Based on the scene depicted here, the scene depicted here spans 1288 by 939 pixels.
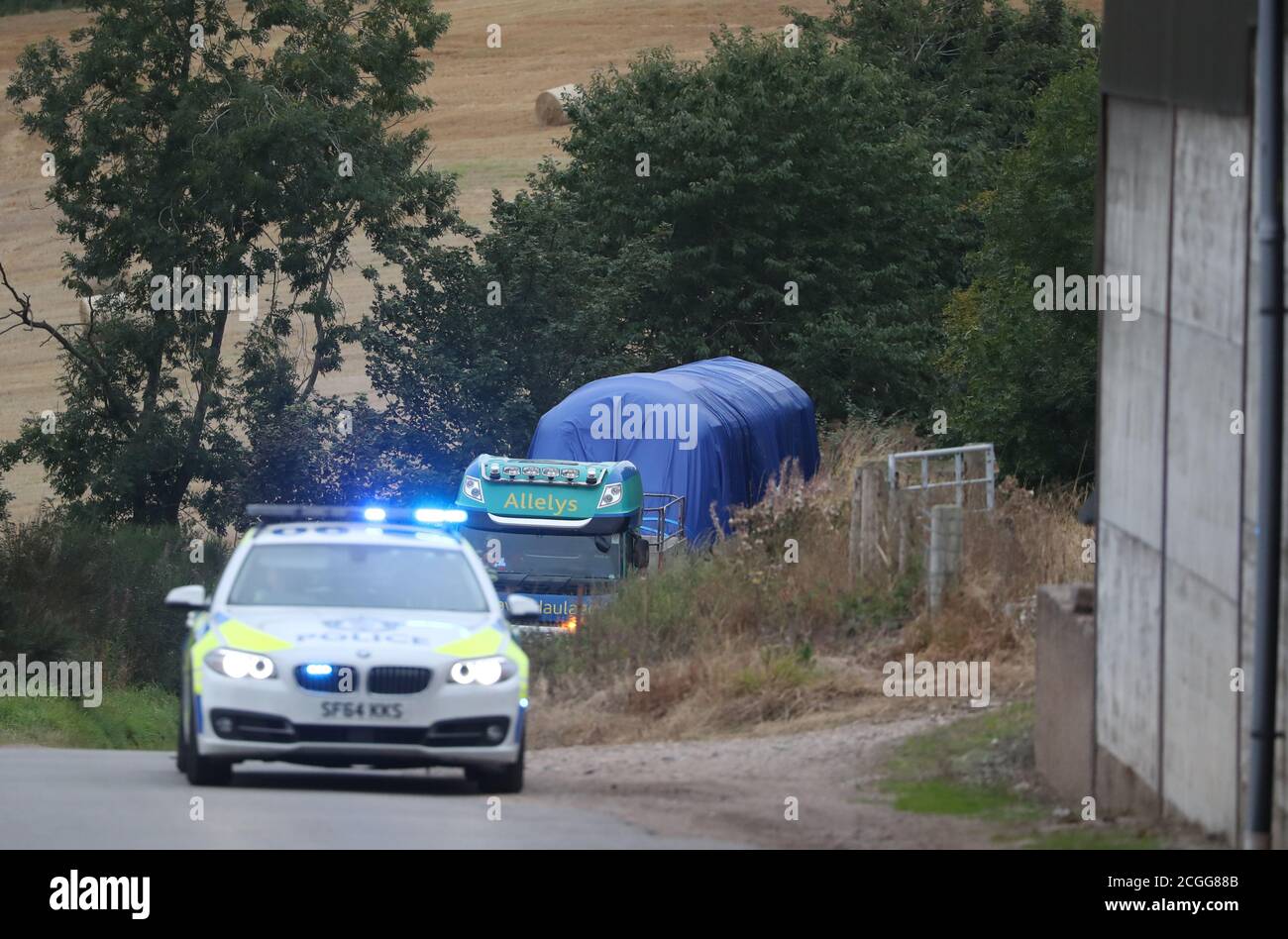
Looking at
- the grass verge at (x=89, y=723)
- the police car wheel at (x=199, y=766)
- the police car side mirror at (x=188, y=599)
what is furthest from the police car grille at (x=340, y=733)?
the grass verge at (x=89, y=723)

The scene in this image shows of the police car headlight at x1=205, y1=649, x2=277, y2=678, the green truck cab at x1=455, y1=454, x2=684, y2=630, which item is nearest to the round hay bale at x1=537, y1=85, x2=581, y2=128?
the green truck cab at x1=455, y1=454, x2=684, y2=630

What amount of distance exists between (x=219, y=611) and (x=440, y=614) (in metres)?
1.30

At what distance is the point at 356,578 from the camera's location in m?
12.6

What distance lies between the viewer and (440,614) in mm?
12297

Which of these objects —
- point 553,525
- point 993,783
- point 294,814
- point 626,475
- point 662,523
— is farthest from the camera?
point 662,523

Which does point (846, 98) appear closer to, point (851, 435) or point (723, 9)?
point (851, 435)

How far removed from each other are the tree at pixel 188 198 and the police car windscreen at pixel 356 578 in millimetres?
26706

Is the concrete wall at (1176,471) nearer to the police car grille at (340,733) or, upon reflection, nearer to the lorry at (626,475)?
the police car grille at (340,733)

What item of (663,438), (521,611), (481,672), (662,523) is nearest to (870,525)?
(662,523)

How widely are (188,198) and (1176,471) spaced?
31.9 m

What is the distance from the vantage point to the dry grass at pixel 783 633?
56.4 feet

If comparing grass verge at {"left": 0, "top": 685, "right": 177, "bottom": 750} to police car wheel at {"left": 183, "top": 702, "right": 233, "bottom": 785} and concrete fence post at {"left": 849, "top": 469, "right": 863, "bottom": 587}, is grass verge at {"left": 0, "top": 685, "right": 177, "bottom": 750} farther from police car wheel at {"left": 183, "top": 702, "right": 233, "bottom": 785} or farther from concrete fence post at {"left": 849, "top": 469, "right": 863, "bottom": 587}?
police car wheel at {"left": 183, "top": 702, "right": 233, "bottom": 785}

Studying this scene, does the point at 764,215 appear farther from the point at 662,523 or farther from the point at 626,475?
the point at 626,475

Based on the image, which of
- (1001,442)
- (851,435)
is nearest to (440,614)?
(851,435)
